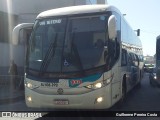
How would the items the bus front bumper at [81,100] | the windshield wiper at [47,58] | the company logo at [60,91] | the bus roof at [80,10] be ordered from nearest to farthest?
the bus front bumper at [81,100] → the company logo at [60,91] → the windshield wiper at [47,58] → the bus roof at [80,10]

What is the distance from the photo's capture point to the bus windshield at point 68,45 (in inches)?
380

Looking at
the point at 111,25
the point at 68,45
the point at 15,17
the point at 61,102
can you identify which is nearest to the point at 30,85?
the point at 61,102

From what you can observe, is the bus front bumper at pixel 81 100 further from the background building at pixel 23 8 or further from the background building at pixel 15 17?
the background building at pixel 23 8

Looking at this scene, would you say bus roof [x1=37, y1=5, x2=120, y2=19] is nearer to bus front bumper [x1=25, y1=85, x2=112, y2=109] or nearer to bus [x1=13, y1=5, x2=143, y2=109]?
bus [x1=13, y1=5, x2=143, y2=109]

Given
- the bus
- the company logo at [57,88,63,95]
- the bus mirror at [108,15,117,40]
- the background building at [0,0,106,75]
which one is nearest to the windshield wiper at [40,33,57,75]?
the bus

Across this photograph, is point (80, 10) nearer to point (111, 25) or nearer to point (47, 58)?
point (111, 25)

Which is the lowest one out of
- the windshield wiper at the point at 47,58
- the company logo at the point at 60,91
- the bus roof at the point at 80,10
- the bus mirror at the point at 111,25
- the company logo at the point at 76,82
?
the company logo at the point at 60,91

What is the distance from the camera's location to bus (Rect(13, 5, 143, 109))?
31.0ft

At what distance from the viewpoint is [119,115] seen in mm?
10766

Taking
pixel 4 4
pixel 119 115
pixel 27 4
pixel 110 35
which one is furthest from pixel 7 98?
pixel 27 4

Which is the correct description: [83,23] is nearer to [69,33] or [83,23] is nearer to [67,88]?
[69,33]

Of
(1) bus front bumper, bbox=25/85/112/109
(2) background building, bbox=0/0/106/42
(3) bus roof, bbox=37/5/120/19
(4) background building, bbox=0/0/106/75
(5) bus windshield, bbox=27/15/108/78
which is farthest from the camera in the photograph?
(2) background building, bbox=0/0/106/42

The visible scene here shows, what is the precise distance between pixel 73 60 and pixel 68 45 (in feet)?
1.61

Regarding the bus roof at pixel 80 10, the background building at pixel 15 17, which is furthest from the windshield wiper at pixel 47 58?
the background building at pixel 15 17
